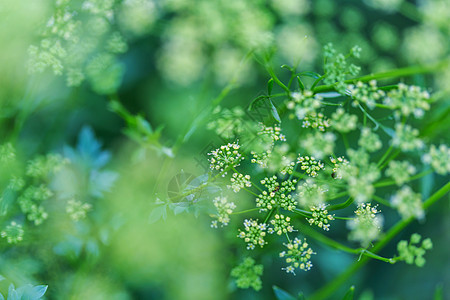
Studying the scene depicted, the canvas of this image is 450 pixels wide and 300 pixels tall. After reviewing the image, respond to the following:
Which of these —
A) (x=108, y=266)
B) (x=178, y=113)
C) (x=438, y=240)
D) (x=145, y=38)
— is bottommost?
(x=438, y=240)

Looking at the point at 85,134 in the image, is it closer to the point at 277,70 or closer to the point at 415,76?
the point at 277,70

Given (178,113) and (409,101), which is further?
(178,113)

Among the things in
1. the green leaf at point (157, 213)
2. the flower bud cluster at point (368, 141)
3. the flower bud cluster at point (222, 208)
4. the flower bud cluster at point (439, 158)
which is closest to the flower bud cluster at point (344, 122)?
the flower bud cluster at point (368, 141)

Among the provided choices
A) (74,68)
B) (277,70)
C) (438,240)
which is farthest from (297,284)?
(74,68)

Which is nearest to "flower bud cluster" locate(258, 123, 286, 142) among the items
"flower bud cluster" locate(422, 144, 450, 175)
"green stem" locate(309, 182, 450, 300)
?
"flower bud cluster" locate(422, 144, 450, 175)

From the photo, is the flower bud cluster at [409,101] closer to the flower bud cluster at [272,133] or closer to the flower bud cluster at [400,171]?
the flower bud cluster at [400,171]

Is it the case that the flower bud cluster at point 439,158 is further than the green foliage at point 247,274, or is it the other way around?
the green foliage at point 247,274

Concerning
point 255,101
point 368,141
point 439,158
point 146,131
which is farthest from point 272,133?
point 146,131
